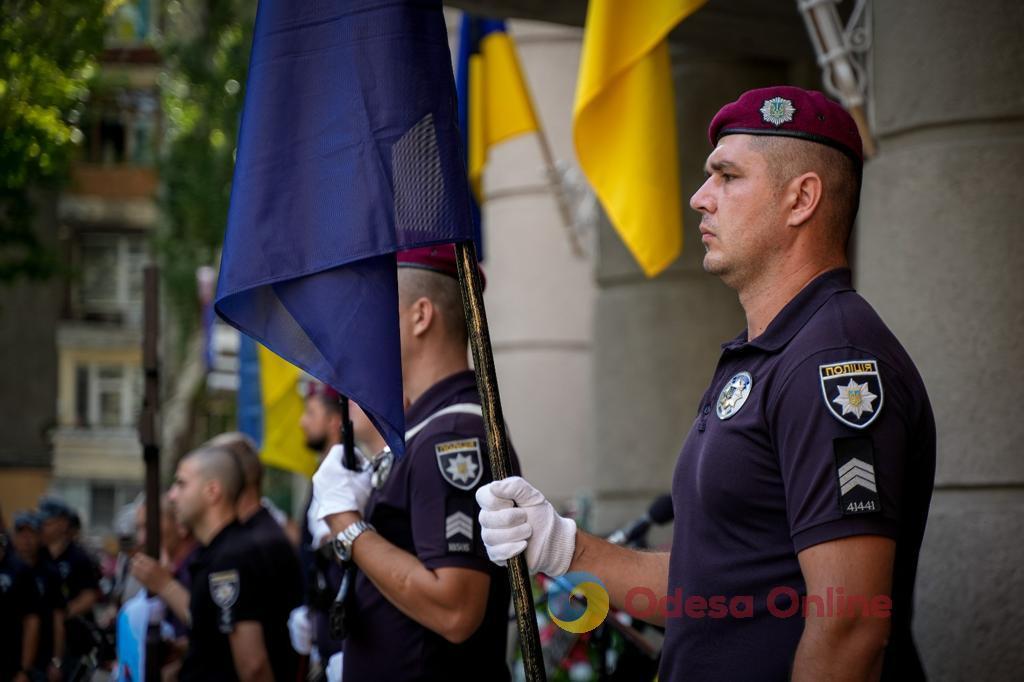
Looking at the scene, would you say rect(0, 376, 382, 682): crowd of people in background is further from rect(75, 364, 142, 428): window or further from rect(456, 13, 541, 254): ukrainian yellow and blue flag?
rect(75, 364, 142, 428): window

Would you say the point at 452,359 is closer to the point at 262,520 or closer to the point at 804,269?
the point at 804,269

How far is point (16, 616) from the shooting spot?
813 centimetres

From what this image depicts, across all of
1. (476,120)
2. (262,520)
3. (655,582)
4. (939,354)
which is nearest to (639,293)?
(476,120)

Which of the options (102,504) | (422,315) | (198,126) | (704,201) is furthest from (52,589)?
(102,504)

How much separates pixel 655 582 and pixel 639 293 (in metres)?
4.62

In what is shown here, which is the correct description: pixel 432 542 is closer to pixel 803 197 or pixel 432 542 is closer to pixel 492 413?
pixel 492 413

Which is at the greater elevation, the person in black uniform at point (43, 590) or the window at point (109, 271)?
the window at point (109, 271)

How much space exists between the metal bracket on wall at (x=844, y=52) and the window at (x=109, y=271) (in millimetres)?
38111

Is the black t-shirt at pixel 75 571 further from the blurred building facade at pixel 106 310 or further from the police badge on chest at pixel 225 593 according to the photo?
the blurred building facade at pixel 106 310

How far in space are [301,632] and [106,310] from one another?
3821 cm

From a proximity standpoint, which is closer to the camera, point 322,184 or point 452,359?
point 322,184

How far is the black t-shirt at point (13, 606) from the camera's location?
306 inches

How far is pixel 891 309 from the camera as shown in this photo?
5.11 m

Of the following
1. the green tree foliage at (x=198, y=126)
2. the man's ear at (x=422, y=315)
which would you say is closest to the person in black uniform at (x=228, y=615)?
the man's ear at (x=422, y=315)
